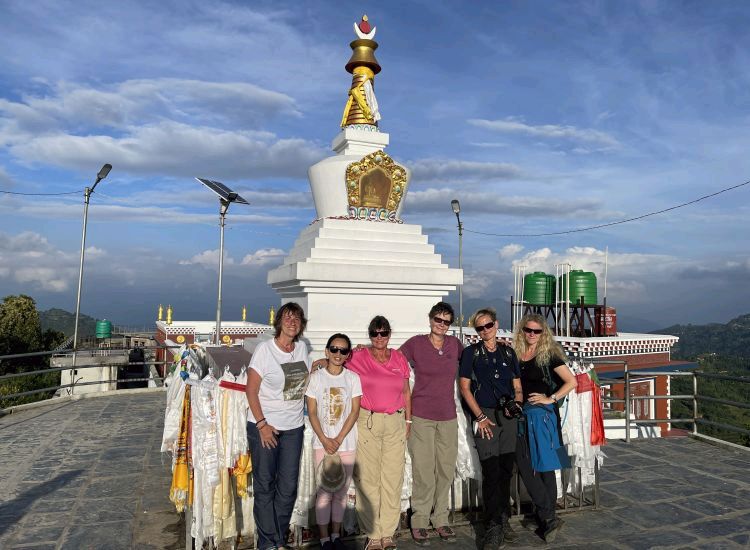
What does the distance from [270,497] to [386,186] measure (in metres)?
5.93

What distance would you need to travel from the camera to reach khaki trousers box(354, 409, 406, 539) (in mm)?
4227

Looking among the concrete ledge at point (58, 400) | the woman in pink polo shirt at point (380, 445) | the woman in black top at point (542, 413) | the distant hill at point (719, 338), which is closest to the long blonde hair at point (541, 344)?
the woman in black top at point (542, 413)

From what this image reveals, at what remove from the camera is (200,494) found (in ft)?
13.4

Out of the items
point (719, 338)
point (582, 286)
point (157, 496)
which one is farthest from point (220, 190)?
point (719, 338)

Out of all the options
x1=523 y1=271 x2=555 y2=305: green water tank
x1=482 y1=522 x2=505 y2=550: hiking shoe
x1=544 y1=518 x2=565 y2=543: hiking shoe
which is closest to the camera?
x1=482 y1=522 x2=505 y2=550: hiking shoe

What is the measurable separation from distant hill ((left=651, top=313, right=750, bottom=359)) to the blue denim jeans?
116 metres

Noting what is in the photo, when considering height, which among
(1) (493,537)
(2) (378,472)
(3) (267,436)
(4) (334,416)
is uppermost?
(4) (334,416)

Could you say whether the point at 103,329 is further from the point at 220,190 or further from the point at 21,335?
the point at 220,190

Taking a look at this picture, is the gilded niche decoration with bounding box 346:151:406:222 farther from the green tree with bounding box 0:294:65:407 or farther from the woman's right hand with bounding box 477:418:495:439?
the green tree with bounding box 0:294:65:407

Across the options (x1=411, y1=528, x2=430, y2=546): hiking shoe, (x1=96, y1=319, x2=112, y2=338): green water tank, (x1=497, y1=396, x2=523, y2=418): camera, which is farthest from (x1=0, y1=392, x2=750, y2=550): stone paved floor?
(x1=96, y1=319, x2=112, y2=338): green water tank

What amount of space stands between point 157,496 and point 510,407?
11.8 ft

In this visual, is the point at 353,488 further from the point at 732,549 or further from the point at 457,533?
the point at 732,549

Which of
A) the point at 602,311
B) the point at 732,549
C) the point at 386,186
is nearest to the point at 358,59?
the point at 386,186

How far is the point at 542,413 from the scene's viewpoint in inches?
176
